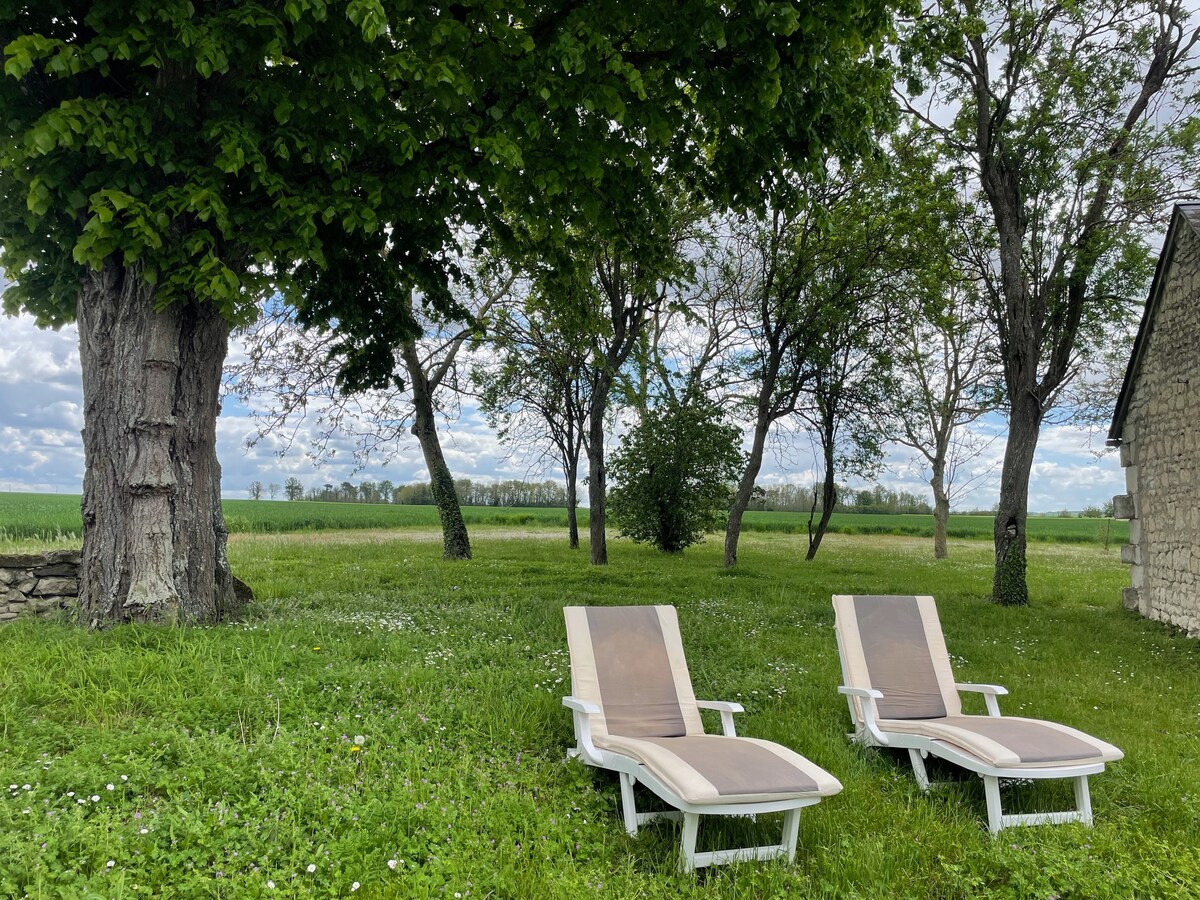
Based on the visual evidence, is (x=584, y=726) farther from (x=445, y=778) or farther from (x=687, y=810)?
(x=687, y=810)

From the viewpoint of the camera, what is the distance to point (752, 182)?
31.4ft

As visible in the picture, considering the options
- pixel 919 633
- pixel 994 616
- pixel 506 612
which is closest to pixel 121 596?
pixel 506 612

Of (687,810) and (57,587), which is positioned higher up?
(57,587)

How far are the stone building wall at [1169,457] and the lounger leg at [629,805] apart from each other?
433 inches

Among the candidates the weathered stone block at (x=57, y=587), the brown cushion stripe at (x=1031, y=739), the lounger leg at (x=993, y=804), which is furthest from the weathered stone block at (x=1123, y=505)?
the weathered stone block at (x=57, y=587)

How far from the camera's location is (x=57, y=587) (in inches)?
314

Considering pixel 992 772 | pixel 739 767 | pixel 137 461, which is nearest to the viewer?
pixel 739 767

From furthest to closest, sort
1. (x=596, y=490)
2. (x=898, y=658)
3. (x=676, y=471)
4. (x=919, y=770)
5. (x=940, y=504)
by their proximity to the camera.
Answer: (x=940, y=504) → (x=676, y=471) → (x=596, y=490) → (x=898, y=658) → (x=919, y=770)

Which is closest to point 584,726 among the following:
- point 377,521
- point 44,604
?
point 44,604

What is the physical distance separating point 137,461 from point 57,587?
205 cm

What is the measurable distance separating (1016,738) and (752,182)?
7.34 m

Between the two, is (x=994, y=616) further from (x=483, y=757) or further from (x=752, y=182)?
(x=483, y=757)

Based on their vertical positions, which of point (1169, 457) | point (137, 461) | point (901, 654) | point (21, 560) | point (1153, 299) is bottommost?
point (901, 654)

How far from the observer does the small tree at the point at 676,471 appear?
22047 mm
